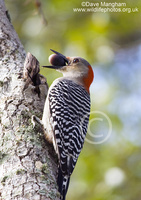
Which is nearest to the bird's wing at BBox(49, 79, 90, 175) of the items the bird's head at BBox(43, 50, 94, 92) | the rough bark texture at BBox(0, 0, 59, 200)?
the rough bark texture at BBox(0, 0, 59, 200)

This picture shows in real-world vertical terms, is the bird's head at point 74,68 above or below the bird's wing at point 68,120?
above

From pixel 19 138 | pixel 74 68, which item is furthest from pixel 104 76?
pixel 19 138

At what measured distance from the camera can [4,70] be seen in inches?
171

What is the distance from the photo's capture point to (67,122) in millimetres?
4207

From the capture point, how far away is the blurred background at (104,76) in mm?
6711

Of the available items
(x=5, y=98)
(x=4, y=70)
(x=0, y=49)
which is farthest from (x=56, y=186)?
(x=0, y=49)

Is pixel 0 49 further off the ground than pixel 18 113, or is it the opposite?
pixel 0 49

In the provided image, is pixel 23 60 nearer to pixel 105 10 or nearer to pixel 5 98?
pixel 5 98

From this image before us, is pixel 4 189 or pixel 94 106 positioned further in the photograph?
pixel 94 106

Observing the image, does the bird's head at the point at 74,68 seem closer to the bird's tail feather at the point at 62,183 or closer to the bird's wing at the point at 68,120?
the bird's wing at the point at 68,120

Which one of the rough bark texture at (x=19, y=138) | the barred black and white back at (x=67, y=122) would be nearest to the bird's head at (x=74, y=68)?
the barred black and white back at (x=67, y=122)

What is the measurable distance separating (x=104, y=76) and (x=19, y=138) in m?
5.02

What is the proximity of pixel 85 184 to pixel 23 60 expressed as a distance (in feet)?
10.9

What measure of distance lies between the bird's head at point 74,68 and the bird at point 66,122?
0.99ft
